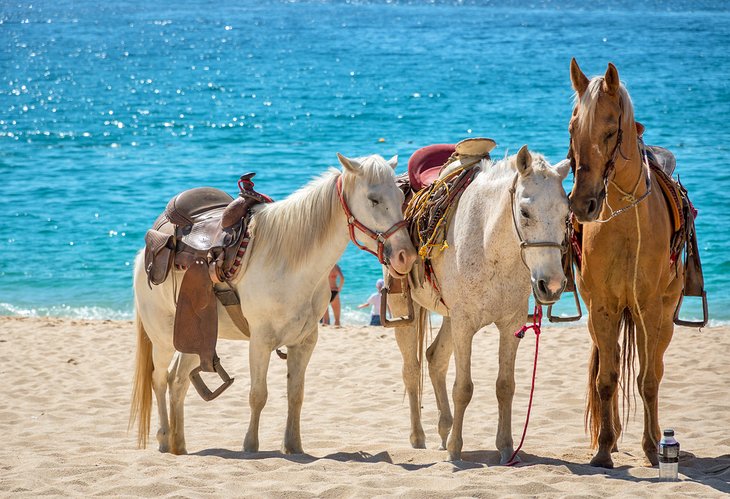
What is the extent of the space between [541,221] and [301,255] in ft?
4.61

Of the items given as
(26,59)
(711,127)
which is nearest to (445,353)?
(711,127)

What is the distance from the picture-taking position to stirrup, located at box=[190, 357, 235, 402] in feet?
17.8

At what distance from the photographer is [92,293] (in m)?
13.7

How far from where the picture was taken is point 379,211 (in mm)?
4973

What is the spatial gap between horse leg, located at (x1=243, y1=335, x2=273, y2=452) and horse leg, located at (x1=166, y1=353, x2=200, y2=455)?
2.00ft

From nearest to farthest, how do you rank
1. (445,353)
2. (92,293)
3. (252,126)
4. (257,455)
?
(257,455)
(445,353)
(92,293)
(252,126)

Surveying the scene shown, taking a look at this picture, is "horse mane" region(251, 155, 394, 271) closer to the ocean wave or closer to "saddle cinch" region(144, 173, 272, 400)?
"saddle cinch" region(144, 173, 272, 400)

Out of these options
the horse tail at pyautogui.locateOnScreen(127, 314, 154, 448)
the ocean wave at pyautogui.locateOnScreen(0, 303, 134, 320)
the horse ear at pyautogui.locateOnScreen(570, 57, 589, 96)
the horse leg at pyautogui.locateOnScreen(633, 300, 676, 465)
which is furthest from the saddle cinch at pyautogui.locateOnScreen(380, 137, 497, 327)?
the ocean wave at pyautogui.locateOnScreen(0, 303, 134, 320)

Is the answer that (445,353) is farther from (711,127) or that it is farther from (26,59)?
(26,59)

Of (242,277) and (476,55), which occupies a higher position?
(476,55)

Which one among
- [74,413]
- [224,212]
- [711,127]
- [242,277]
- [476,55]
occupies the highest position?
[476,55]

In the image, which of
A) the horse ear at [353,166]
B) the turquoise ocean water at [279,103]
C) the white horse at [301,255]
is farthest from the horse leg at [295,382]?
the turquoise ocean water at [279,103]

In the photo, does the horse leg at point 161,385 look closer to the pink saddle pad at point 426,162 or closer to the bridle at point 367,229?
the bridle at point 367,229

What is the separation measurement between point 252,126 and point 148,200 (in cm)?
777
